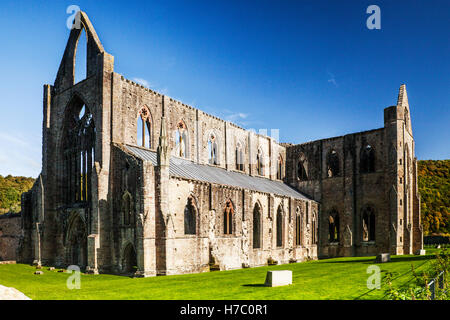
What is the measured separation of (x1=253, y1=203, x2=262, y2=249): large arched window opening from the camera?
114ft

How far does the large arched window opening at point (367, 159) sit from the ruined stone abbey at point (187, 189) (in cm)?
12

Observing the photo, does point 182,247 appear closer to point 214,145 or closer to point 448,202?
point 214,145

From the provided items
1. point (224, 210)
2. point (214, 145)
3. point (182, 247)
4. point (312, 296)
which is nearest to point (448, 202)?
point (214, 145)

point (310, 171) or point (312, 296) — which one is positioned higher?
point (310, 171)

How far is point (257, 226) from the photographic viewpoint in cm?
3500

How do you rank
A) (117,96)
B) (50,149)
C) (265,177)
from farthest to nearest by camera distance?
(265,177), (50,149), (117,96)

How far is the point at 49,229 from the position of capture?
31328 mm

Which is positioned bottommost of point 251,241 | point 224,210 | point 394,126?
point 251,241

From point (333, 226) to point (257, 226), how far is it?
43.0 ft

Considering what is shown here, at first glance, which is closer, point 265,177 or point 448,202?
point 265,177

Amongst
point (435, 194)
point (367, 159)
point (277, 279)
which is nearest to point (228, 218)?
point (277, 279)

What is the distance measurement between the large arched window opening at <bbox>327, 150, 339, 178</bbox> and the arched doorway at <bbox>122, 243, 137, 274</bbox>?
25772 mm
